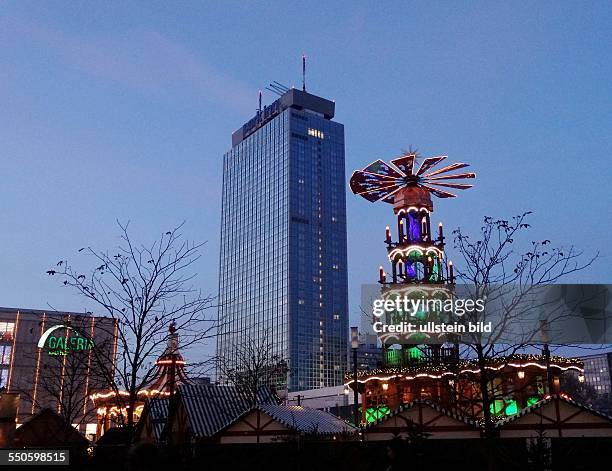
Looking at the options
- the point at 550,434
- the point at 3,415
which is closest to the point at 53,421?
the point at 3,415

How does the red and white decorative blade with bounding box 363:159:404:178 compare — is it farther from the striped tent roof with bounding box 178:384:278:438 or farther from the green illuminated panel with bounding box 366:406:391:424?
the striped tent roof with bounding box 178:384:278:438

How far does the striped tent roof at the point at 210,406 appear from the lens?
1030 inches

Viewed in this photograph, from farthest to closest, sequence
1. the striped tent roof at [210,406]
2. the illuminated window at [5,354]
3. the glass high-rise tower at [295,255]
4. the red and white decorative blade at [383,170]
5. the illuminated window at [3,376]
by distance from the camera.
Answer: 1. the glass high-rise tower at [295,255]
2. the illuminated window at [5,354]
3. the illuminated window at [3,376]
4. the red and white decorative blade at [383,170]
5. the striped tent roof at [210,406]

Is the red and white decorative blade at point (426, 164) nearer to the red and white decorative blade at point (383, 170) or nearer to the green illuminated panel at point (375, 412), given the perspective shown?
the red and white decorative blade at point (383, 170)

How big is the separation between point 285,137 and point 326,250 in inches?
1490

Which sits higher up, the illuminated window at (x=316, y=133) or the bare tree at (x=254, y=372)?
the illuminated window at (x=316, y=133)

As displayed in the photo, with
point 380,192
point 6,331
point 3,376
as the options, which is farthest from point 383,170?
point 3,376

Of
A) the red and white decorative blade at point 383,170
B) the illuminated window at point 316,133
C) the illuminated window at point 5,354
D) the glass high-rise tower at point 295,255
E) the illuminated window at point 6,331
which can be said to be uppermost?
the illuminated window at point 316,133

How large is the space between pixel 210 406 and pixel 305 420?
14.3ft

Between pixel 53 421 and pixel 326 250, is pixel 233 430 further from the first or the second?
pixel 326 250

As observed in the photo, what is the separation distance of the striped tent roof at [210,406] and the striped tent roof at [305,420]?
147cm

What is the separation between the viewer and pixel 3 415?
24.2 m

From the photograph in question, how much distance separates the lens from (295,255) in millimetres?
178750

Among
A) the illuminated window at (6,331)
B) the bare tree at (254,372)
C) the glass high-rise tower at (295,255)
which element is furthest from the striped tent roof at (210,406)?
the glass high-rise tower at (295,255)
